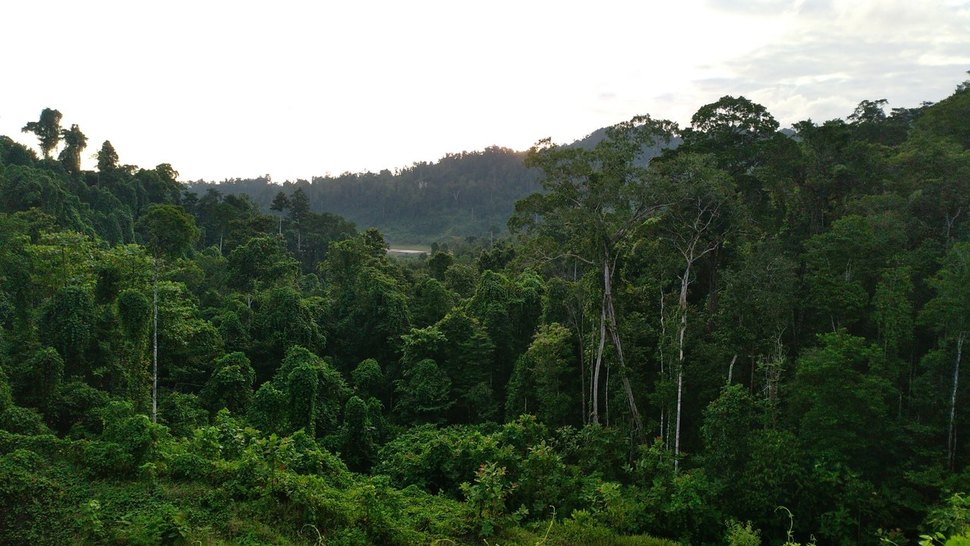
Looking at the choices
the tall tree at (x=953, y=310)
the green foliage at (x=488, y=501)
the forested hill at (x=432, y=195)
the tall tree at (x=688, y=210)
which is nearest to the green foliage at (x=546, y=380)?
the tall tree at (x=688, y=210)

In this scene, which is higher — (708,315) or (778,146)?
(778,146)

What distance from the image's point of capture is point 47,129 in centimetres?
3884

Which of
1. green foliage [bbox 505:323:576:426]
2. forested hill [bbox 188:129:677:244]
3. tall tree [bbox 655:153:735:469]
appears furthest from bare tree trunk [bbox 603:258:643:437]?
forested hill [bbox 188:129:677:244]

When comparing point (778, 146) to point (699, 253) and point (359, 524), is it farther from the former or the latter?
point (359, 524)

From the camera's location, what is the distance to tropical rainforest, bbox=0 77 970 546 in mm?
9500

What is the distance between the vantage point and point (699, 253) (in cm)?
1619

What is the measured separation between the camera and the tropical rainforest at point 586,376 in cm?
950

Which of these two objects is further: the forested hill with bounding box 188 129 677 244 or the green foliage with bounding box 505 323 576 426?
the forested hill with bounding box 188 129 677 244

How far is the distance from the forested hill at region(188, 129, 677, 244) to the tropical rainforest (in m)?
55.7

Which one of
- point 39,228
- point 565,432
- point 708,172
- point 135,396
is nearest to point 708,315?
point 708,172

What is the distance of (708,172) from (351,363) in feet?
53.4

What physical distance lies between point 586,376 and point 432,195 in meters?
71.5

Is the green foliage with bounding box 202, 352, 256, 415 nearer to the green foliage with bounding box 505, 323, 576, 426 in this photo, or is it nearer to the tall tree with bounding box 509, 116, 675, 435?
the green foliage with bounding box 505, 323, 576, 426

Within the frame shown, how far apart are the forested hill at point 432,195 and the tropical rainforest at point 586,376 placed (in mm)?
55747
